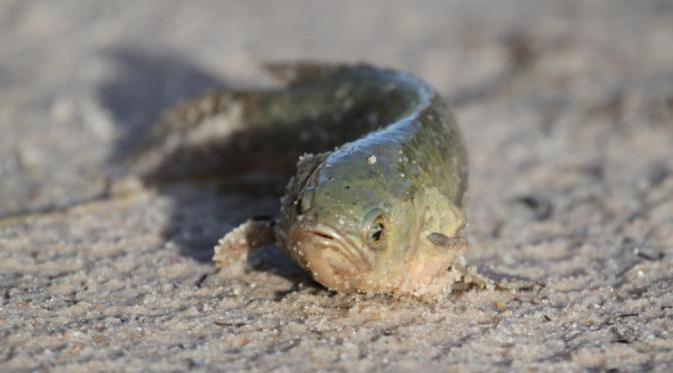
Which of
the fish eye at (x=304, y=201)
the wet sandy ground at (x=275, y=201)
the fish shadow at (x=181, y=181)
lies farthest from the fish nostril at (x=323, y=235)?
the fish shadow at (x=181, y=181)

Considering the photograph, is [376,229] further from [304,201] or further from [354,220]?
[304,201]

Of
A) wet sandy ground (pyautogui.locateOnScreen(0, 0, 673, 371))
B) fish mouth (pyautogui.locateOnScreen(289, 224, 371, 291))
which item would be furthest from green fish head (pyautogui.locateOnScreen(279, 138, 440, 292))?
wet sandy ground (pyautogui.locateOnScreen(0, 0, 673, 371))

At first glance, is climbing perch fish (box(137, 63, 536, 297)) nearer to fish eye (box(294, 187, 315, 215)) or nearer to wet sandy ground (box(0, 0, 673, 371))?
fish eye (box(294, 187, 315, 215))

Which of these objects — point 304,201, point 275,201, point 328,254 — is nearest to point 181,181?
point 275,201

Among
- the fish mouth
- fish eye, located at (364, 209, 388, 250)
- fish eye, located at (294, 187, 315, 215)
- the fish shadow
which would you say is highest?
the fish shadow

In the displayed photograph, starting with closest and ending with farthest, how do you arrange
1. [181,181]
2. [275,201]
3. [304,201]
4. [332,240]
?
[332,240] < [304,201] < [275,201] < [181,181]

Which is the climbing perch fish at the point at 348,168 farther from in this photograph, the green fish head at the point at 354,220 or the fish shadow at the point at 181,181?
the fish shadow at the point at 181,181

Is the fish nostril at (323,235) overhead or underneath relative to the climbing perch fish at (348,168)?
underneath
